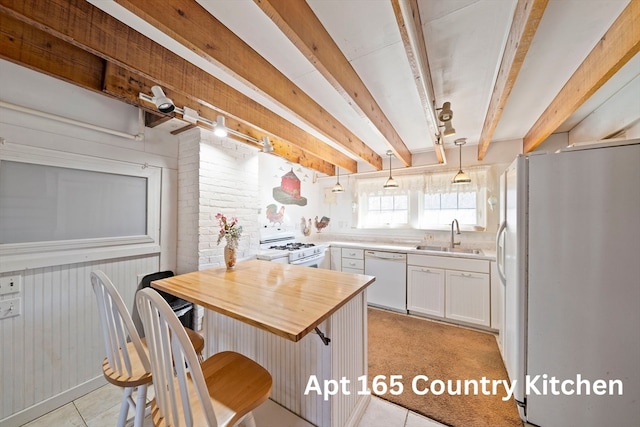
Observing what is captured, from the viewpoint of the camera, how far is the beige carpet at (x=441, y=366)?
1592 millimetres

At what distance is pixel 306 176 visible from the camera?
13.8 ft

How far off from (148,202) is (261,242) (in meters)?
1.45

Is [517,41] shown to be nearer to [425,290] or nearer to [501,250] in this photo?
[501,250]

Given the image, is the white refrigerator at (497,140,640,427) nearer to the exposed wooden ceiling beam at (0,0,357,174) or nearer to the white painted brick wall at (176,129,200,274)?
the exposed wooden ceiling beam at (0,0,357,174)

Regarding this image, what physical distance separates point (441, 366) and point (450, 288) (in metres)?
1.03

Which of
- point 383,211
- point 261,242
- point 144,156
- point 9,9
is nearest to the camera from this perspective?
point 9,9

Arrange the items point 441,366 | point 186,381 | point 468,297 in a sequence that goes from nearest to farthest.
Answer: point 186,381 < point 441,366 < point 468,297

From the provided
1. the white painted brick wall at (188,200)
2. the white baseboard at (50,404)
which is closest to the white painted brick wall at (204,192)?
the white painted brick wall at (188,200)

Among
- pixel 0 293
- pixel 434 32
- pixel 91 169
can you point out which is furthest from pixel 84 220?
pixel 434 32

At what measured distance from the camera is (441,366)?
2.07m

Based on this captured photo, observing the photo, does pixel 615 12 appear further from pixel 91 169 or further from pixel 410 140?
pixel 91 169

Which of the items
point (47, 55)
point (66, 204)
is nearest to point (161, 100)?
point (47, 55)

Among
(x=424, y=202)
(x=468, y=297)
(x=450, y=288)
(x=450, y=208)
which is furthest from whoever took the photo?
(x=424, y=202)

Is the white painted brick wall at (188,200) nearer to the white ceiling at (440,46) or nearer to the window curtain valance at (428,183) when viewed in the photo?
the white ceiling at (440,46)
